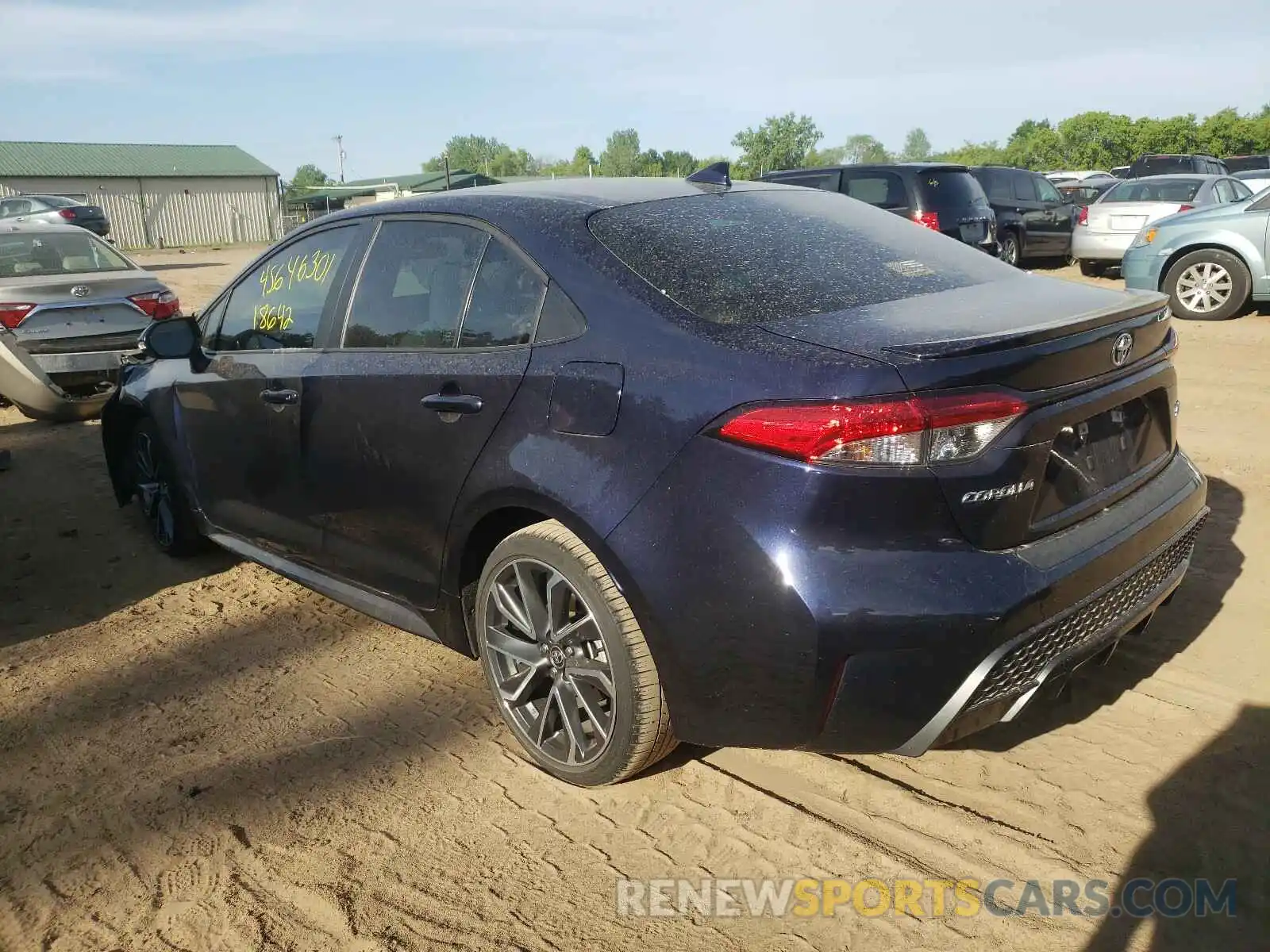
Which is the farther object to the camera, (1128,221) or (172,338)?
(1128,221)

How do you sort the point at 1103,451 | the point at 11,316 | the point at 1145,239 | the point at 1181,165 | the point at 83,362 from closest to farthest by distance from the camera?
the point at 1103,451, the point at 11,316, the point at 83,362, the point at 1145,239, the point at 1181,165

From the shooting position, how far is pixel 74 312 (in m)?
8.11

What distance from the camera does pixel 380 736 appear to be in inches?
131

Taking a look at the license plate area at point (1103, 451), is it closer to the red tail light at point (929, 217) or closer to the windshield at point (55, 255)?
the windshield at point (55, 255)

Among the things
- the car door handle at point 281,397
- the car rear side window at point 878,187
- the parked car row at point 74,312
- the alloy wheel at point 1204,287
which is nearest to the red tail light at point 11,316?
the parked car row at point 74,312

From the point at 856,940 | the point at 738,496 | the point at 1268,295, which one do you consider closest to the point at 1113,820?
the point at 856,940

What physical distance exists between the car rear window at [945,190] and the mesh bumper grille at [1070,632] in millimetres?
9980

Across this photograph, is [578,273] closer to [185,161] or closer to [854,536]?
[854,536]

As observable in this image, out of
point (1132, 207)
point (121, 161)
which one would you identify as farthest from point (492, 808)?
point (121, 161)

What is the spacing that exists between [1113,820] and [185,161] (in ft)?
171

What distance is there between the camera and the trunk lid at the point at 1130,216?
547 inches

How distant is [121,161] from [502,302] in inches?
1984

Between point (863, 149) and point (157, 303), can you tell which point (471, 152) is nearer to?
point (863, 149)

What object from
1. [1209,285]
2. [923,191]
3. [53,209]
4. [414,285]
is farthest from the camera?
[53,209]
